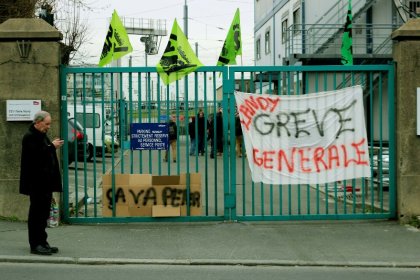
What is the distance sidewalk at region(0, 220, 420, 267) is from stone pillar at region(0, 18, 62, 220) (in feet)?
4.16

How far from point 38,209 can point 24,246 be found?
2.51 feet

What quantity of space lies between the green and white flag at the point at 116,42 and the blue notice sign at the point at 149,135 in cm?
126

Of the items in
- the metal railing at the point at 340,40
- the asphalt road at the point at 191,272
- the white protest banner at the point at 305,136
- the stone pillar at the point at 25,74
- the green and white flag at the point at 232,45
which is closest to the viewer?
the asphalt road at the point at 191,272

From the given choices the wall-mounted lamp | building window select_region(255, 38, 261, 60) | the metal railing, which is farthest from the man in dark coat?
building window select_region(255, 38, 261, 60)

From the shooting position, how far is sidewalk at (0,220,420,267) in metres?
7.51

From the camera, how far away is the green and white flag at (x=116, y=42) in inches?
389

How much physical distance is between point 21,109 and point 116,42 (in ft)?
5.94

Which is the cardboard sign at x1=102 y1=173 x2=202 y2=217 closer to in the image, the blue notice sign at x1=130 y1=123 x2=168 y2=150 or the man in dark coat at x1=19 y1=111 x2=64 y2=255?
the blue notice sign at x1=130 y1=123 x2=168 y2=150

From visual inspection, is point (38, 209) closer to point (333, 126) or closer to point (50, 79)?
point (50, 79)

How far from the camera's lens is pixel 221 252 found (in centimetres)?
791

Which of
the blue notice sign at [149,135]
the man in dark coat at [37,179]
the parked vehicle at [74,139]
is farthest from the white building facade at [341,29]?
the man in dark coat at [37,179]

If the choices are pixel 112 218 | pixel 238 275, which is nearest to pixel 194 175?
pixel 112 218

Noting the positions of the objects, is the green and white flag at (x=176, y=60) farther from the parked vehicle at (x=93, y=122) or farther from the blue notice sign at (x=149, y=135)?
the parked vehicle at (x=93, y=122)

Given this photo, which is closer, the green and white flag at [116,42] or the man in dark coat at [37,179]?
the man in dark coat at [37,179]
